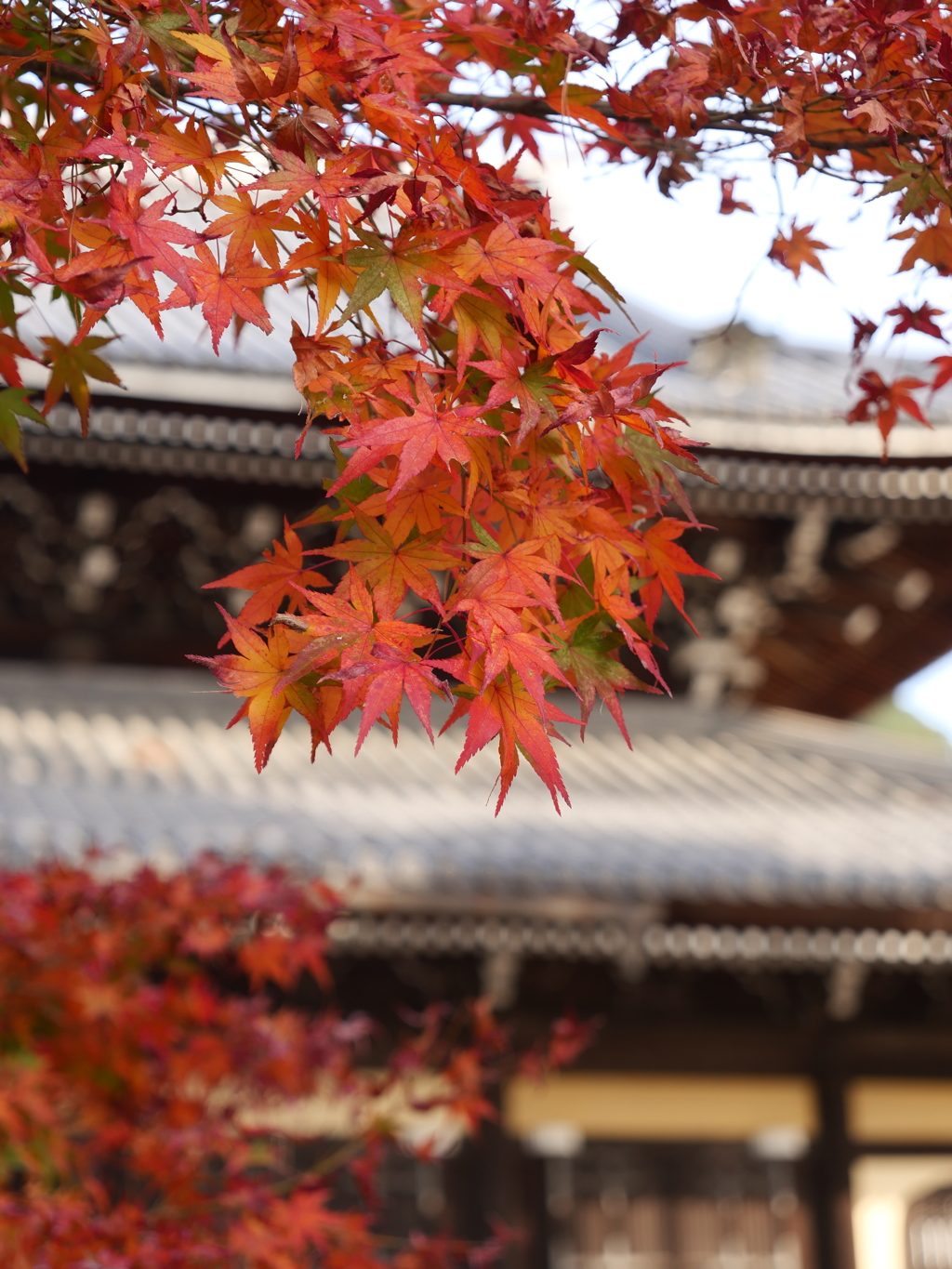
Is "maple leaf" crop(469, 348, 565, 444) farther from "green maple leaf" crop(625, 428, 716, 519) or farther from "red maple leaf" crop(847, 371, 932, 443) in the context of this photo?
"red maple leaf" crop(847, 371, 932, 443)

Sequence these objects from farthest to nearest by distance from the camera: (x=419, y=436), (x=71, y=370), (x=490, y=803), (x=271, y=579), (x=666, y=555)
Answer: (x=490, y=803) → (x=71, y=370) → (x=666, y=555) → (x=271, y=579) → (x=419, y=436)

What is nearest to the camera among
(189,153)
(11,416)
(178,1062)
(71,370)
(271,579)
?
(189,153)

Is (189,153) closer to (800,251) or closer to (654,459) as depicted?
(654,459)

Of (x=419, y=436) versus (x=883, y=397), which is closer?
(x=419, y=436)

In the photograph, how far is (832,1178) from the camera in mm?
5137

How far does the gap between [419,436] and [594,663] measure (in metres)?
0.28

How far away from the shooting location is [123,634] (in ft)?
18.9

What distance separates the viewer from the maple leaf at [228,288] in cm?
113

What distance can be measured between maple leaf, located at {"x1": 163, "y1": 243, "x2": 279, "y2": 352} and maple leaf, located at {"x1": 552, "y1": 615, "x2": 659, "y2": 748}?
1.30ft

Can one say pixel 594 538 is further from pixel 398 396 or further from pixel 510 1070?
pixel 510 1070

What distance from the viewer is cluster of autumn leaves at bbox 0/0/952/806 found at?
1.06 m

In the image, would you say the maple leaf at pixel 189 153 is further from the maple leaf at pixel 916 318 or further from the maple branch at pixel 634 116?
the maple leaf at pixel 916 318

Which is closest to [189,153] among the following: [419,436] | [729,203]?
[419,436]

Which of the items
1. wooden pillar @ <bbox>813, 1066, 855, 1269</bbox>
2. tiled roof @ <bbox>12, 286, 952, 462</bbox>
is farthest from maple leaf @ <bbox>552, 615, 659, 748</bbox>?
wooden pillar @ <bbox>813, 1066, 855, 1269</bbox>
